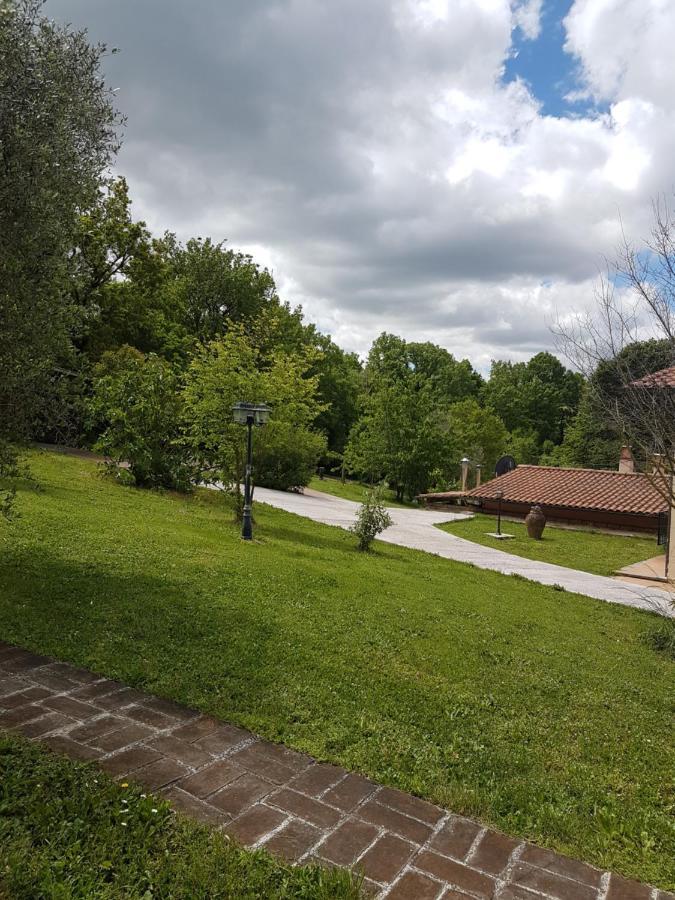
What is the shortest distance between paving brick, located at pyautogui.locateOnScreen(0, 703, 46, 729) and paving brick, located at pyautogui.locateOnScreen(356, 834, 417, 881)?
2187mm

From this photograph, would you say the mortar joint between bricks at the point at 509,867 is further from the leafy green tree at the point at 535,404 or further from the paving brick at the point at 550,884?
the leafy green tree at the point at 535,404

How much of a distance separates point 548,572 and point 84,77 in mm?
12377

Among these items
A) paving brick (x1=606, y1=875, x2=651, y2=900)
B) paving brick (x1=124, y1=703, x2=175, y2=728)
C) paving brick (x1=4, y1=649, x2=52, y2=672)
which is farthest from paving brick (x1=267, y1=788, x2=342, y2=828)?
paving brick (x1=4, y1=649, x2=52, y2=672)

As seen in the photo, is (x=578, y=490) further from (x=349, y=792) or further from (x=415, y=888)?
(x=415, y=888)

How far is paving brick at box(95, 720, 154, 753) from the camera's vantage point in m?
3.48

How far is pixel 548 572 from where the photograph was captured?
1379cm

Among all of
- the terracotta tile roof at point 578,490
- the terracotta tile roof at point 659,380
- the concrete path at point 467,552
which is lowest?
the concrete path at point 467,552

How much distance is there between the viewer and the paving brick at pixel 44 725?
11.6ft

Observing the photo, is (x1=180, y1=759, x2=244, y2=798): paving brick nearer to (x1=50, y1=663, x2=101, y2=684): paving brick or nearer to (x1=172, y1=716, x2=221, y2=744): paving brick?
(x1=172, y1=716, x2=221, y2=744): paving brick

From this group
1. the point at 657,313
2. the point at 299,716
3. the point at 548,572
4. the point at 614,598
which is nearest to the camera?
the point at 299,716

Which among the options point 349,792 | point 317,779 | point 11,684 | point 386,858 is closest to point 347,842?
point 386,858

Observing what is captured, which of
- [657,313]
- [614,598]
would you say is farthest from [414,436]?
[657,313]

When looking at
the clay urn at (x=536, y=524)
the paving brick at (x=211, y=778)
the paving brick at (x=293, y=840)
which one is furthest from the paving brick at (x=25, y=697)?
the clay urn at (x=536, y=524)

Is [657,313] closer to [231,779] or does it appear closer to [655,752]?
[655,752]
